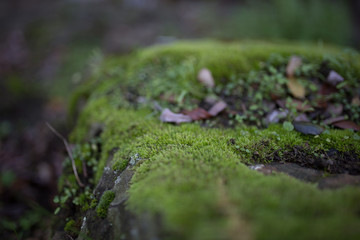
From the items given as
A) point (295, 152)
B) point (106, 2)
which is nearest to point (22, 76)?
point (106, 2)

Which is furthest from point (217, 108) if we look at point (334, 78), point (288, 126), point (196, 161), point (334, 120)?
point (334, 78)

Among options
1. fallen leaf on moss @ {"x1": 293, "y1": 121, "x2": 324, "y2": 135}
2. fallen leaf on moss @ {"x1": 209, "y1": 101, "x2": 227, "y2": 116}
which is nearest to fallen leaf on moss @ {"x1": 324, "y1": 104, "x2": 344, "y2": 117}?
fallen leaf on moss @ {"x1": 293, "y1": 121, "x2": 324, "y2": 135}

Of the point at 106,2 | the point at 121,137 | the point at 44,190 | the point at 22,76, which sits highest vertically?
the point at 106,2

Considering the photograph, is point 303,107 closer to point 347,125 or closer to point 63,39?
point 347,125

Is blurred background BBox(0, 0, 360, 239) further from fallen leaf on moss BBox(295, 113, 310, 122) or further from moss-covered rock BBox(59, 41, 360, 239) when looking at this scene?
fallen leaf on moss BBox(295, 113, 310, 122)

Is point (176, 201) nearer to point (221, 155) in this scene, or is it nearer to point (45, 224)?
point (221, 155)

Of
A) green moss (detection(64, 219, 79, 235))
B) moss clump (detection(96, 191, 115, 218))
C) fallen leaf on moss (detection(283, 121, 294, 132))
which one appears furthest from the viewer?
fallen leaf on moss (detection(283, 121, 294, 132))
